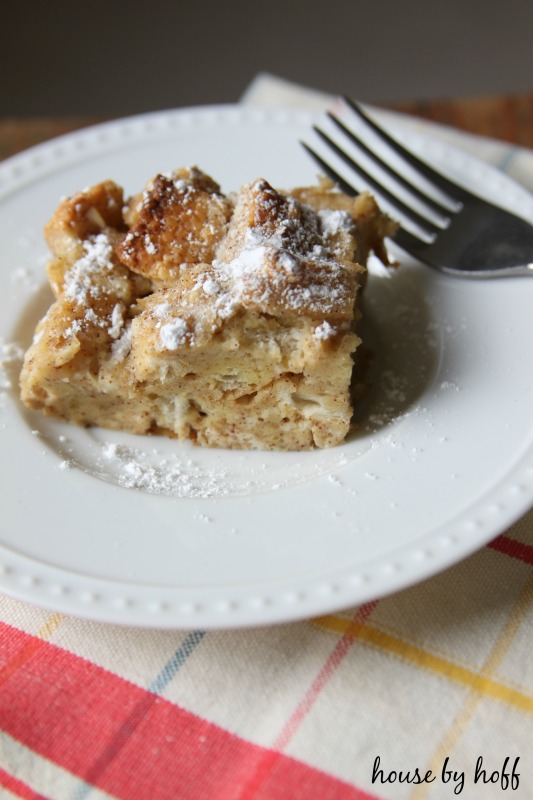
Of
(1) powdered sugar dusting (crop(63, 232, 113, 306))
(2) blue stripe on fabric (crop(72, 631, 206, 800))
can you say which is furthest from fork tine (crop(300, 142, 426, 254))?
(2) blue stripe on fabric (crop(72, 631, 206, 800))

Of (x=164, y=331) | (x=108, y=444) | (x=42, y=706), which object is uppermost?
(x=164, y=331)

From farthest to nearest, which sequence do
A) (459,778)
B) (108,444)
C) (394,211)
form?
(394,211)
(108,444)
(459,778)

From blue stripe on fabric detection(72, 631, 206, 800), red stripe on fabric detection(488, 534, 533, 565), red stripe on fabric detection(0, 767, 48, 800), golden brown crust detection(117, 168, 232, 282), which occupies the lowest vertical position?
red stripe on fabric detection(0, 767, 48, 800)

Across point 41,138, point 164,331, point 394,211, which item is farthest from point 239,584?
point 41,138

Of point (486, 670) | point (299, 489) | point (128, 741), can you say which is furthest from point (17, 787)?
point (486, 670)

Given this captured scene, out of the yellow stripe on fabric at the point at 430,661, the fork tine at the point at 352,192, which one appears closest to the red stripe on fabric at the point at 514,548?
the yellow stripe on fabric at the point at 430,661

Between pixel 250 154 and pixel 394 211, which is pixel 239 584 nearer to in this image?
pixel 394 211

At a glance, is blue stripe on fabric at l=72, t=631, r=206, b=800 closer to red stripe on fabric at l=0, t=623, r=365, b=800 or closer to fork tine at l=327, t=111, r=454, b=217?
red stripe on fabric at l=0, t=623, r=365, b=800
